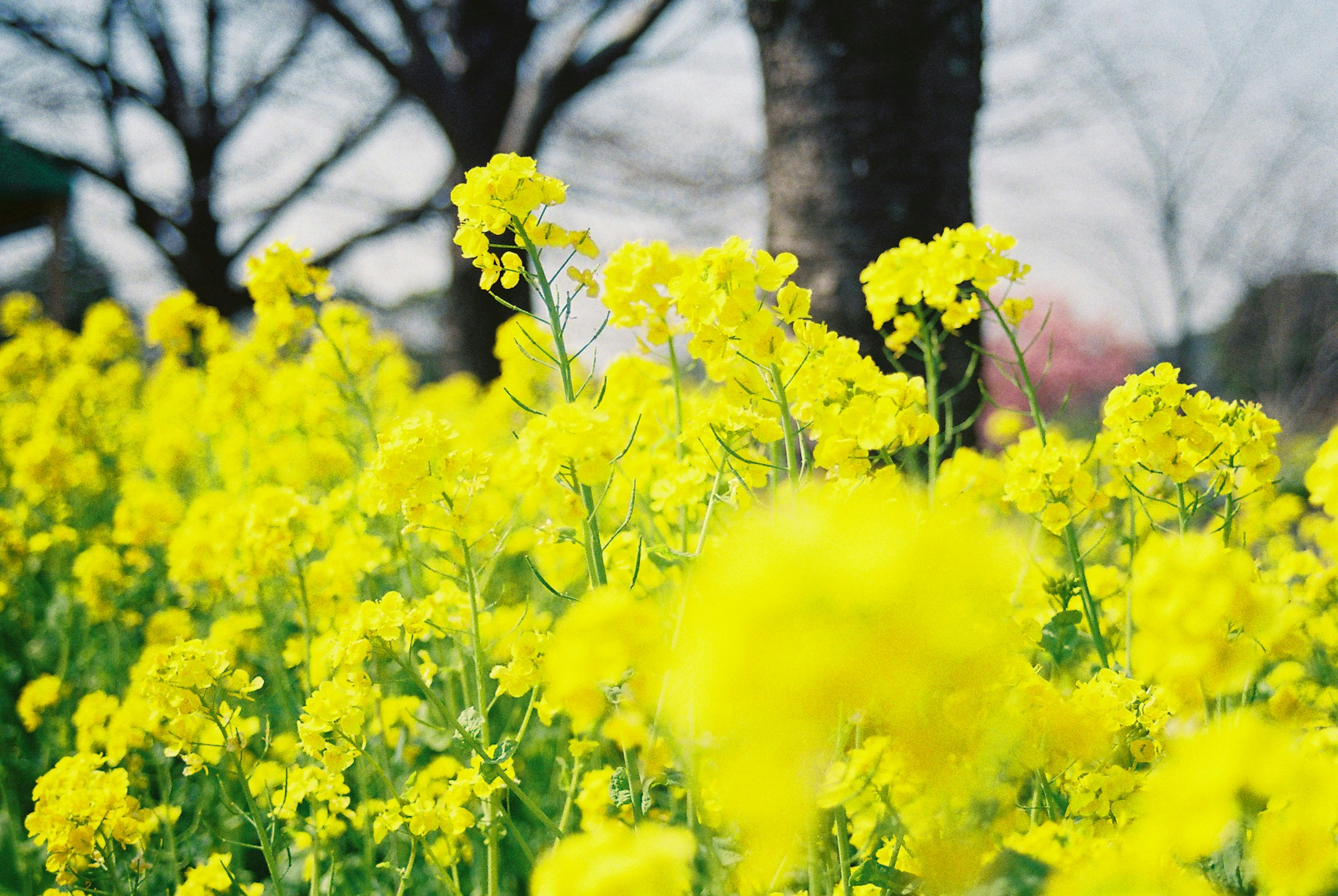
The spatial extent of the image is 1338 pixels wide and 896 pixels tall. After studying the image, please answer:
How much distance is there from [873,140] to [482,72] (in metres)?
5.86

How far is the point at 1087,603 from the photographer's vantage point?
1433 millimetres

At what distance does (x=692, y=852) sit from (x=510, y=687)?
2.38ft

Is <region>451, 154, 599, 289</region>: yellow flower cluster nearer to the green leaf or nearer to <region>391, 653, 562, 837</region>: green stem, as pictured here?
<region>391, 653, 562, 837</region>: green stem

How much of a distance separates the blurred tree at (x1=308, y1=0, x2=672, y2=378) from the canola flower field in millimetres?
3663

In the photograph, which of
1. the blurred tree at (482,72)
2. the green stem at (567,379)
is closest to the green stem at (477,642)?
the green stem at (567,379)

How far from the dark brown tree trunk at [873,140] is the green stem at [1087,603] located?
1.13 metres

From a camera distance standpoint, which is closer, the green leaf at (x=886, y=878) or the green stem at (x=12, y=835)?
the green leaf at (x=886, y=878)

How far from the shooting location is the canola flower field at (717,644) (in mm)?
617

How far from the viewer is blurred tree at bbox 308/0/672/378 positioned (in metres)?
5.85

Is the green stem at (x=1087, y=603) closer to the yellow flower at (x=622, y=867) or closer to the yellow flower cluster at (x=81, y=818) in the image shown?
the yellow flower at (x=622, y=867)

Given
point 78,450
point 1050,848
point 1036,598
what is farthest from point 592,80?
point 1050,848

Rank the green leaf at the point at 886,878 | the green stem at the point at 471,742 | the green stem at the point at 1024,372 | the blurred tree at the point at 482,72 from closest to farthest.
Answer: the green leaf at the point at 886,878 → the green stem at the point at 471,742 → the green stem at the point at 1024,372 → the blurred tree at the point at 482,72

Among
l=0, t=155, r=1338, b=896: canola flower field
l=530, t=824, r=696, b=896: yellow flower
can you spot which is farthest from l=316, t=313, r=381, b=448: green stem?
l=530, t=824, r=696, b=896: yellow flower

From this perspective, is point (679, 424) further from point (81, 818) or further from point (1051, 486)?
point (81, 818)
